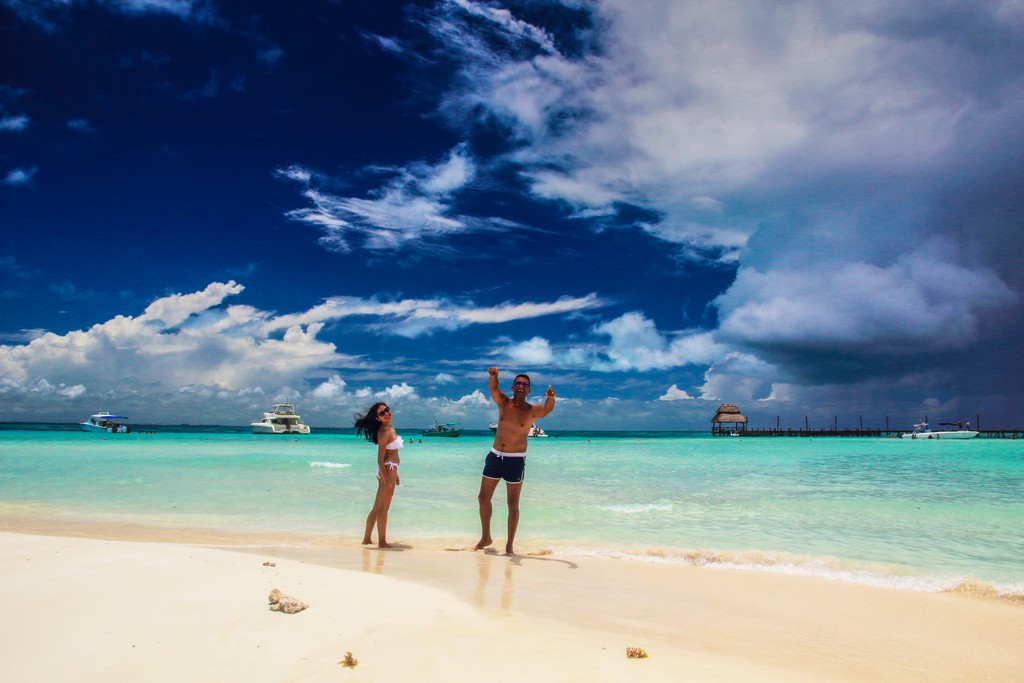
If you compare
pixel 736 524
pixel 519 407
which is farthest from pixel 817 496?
pixel 519 407

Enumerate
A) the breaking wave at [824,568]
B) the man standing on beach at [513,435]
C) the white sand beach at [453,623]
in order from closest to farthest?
the white sand beach at [453,623]
the breaking wave at [824,568]
the man standing on beach at [513,435]

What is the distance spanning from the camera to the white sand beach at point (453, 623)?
138 inches

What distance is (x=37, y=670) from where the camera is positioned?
3.20 m

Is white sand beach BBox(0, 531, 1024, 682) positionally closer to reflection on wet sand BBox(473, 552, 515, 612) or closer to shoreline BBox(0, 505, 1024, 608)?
reflection on wet sand BBox(473, 552, 515, 612)

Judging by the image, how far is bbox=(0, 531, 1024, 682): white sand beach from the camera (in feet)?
11.5

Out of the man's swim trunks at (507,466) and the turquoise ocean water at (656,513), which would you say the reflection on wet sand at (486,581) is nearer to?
the man's swim trunks at (507,466)

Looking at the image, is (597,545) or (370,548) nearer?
(370,548)

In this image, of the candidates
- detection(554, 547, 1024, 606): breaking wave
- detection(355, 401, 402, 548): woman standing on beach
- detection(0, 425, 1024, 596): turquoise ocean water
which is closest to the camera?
detection(554, 547, 1024, 606): breaking wave

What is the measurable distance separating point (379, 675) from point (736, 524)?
892 cm

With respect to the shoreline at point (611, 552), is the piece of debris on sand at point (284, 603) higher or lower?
higher

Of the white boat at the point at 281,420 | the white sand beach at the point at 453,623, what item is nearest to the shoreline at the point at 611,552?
the white sand beach at the point at 453,623

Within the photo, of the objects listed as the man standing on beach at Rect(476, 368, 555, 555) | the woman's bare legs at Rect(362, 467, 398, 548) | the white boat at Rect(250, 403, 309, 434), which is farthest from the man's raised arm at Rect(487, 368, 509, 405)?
the white boat at Rect(250, 403, 309, 434)

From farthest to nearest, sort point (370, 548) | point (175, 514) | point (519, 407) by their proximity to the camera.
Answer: point (175, 514), point (370, 548), point (519, 407)

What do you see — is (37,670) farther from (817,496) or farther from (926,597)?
(817,496)
